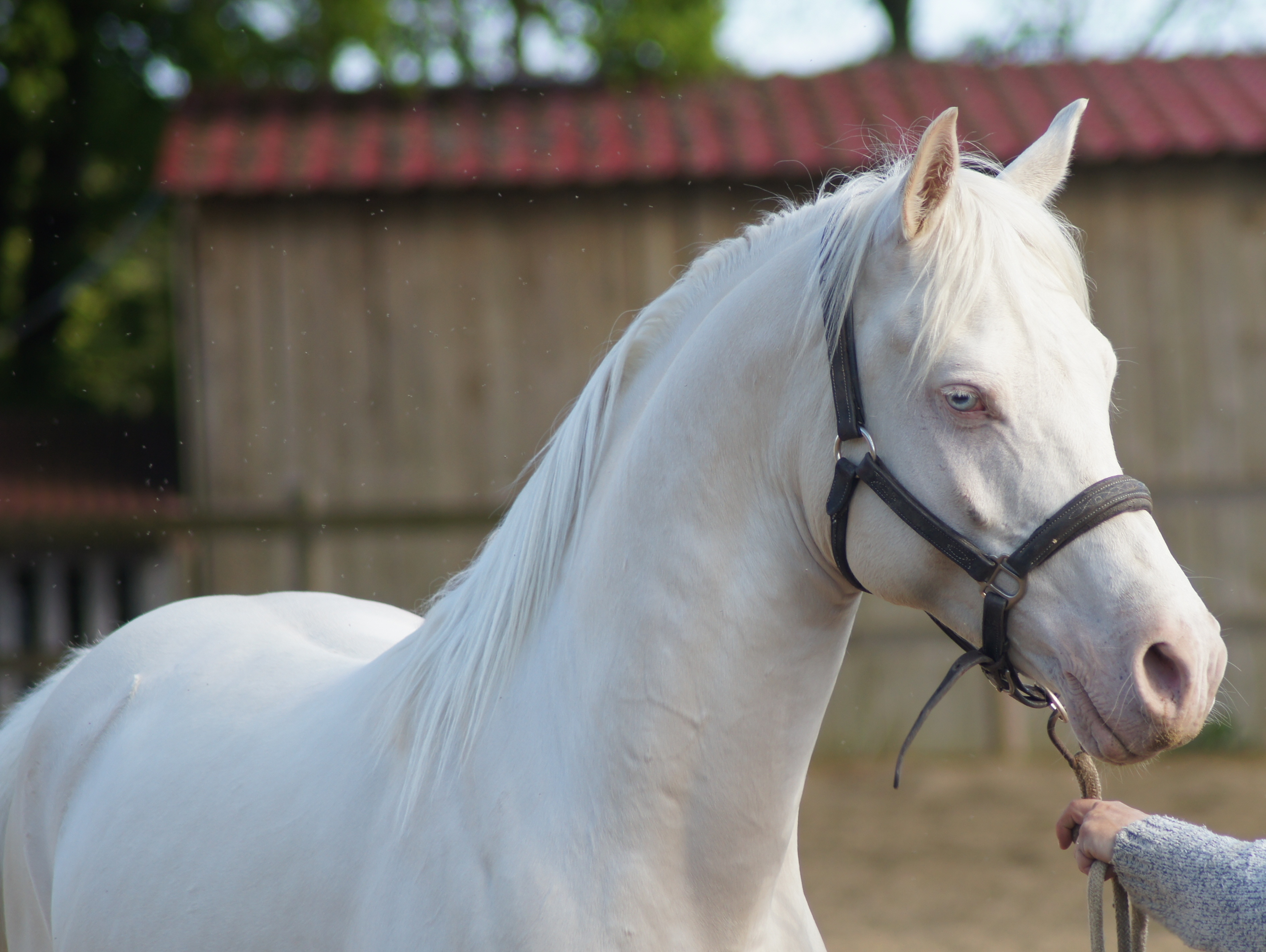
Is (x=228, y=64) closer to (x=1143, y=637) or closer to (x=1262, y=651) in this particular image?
(x=1262, y=651)

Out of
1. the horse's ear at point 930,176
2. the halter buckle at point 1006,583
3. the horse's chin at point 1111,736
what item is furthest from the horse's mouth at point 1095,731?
the horse's ear at point 930,176

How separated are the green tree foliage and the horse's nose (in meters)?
7.95

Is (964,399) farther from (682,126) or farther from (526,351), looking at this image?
(682,126)

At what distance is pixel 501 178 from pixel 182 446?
12.3 ft

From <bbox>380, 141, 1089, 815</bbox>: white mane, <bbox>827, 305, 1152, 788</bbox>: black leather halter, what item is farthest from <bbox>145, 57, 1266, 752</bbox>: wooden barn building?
<bbox>827, 305, 1152, 788</bbox>: black leather halter

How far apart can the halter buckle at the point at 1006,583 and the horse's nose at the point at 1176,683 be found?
16 centimetres

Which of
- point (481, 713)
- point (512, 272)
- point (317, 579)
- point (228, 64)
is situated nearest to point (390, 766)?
point (481, 713)

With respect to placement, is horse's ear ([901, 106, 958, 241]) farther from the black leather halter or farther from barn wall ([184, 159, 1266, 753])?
barn wall ([184, 159, 1266, 753])

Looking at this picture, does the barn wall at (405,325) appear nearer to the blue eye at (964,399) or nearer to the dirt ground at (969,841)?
the dirt ground at (969,841)

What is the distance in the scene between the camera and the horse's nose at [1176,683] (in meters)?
1.24

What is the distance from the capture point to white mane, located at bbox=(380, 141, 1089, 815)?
1425mm

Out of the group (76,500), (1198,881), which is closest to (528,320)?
(76,500)

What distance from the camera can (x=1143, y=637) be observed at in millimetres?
1238

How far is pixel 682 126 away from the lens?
7438 mm
